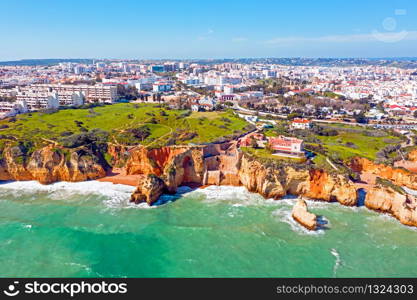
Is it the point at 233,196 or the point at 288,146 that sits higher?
the point at 288,146

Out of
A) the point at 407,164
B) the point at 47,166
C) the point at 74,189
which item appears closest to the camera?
the point at 74,189

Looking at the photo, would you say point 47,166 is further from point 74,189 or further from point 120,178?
point 120,178

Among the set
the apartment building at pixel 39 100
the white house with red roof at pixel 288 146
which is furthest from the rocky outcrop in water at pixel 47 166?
the apartment building at pixel 39 100

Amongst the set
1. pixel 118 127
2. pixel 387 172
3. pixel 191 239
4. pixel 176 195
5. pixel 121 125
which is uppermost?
pixel 121 125

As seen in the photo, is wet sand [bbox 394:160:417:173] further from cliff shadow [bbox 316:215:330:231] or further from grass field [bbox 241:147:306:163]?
cliff shadow [bbox 316:215:330:231]

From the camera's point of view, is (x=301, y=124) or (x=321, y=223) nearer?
(x=321, y=223)

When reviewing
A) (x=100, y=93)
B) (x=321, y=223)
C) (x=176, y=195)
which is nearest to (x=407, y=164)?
(x=321, y=223)
